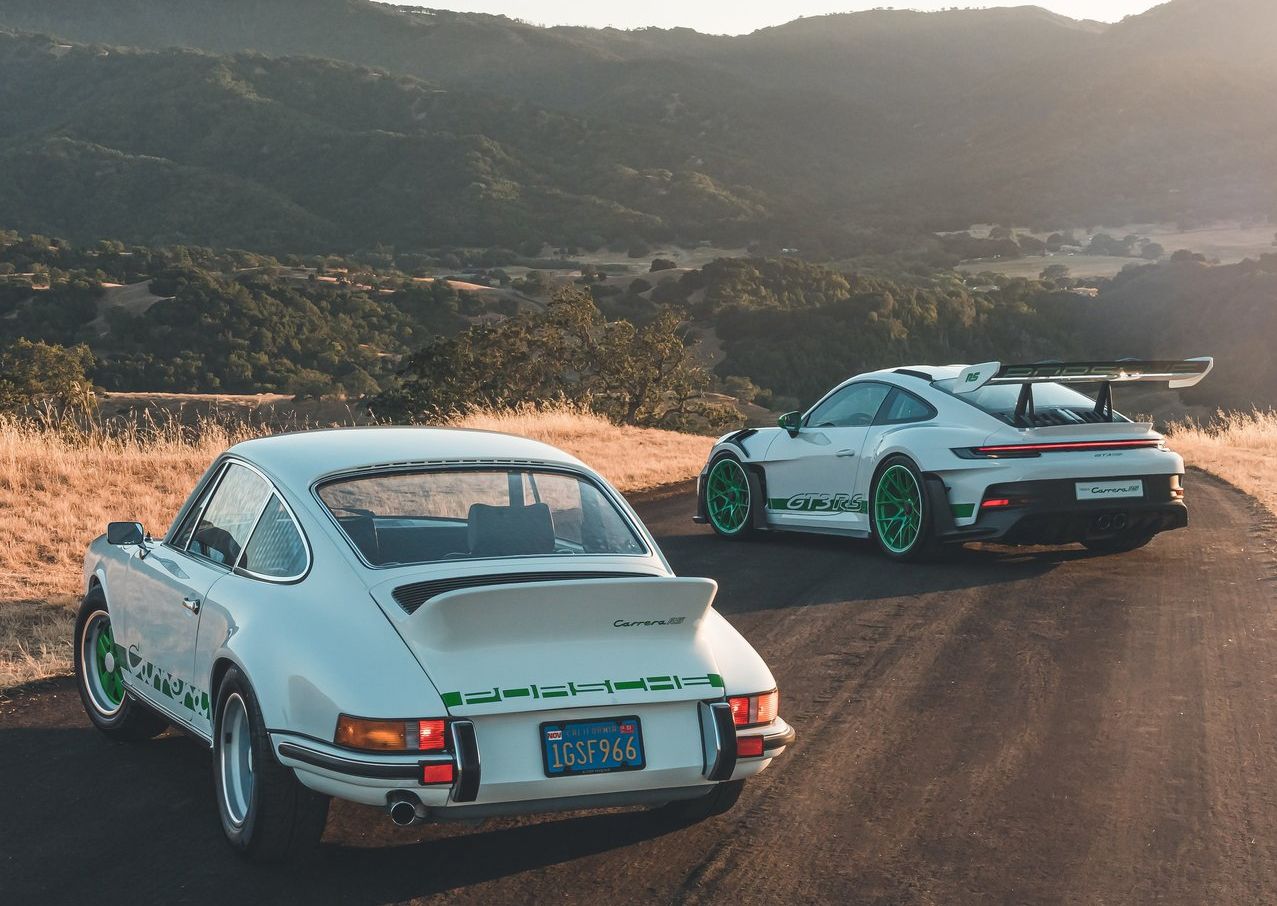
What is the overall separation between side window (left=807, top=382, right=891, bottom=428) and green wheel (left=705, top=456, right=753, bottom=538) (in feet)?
2.79

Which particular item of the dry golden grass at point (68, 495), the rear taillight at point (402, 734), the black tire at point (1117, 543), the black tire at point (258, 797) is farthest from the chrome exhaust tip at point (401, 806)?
the black tire at point (1117, 543)

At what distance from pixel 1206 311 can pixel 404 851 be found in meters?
76.6

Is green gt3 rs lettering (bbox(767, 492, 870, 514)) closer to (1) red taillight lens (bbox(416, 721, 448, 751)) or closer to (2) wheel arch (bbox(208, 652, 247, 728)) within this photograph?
(2) wheel arch (bbox(208, 652, 247, 728))

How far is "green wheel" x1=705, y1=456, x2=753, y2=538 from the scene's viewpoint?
12.6 metres

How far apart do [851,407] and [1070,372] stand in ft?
7.41

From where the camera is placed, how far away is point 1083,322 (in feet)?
258

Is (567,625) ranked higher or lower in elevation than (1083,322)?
higher

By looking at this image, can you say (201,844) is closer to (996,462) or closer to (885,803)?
(885,803)

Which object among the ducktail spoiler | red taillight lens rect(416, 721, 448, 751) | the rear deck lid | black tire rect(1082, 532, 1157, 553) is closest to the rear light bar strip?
the ducktail spoiler

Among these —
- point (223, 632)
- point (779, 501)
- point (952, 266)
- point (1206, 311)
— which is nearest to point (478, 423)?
point (779, 501)

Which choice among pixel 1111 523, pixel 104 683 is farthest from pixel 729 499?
pixel 104 683

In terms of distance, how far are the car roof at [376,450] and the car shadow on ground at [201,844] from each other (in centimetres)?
126

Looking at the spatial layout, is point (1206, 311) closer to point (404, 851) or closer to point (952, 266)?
point (952, 266)

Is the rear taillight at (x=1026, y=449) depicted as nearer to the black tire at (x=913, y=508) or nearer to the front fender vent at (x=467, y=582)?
the black tire at (x=913, y=508)
